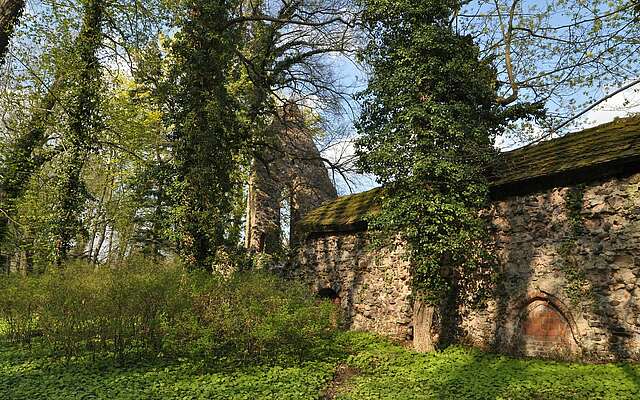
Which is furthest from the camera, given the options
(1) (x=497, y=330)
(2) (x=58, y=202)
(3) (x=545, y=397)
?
(2) (x=58, y=202)

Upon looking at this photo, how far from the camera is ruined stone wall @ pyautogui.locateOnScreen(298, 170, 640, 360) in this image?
727cm

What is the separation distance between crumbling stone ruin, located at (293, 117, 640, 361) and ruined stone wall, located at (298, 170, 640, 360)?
0.05 feet

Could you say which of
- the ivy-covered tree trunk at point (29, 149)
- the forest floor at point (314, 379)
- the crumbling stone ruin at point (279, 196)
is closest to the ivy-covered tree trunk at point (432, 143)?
the forest floor at point (314, 379)

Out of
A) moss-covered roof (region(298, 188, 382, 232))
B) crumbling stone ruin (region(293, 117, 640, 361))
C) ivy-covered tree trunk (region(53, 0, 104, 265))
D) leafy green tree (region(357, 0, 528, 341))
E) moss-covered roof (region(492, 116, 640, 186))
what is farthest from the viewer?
moss-covered roof (region(298, 188, 382, 232))

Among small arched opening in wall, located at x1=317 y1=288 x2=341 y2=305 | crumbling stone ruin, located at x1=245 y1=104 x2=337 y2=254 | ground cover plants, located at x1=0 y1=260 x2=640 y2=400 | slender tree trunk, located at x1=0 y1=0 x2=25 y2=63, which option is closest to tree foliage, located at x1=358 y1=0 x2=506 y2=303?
ground cover plants, located at x1=0 y1=260 x2=640 y2=400

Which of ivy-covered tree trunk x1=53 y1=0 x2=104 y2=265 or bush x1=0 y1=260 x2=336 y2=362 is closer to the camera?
bush x1=0 y1=260 x2=336 y2=362

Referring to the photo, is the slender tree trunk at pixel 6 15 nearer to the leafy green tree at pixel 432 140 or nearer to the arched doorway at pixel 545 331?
the leafy green tree at pixel 432 140

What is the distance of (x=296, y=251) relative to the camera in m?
14.3

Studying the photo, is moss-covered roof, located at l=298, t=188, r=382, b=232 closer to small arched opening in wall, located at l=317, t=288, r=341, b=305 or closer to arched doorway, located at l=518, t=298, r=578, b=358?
small arched opening in wall, located at l=317, t=288, r=341, b=305

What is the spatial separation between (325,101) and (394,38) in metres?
5.70

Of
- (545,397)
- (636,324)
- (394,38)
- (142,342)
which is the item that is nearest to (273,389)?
(142,342)

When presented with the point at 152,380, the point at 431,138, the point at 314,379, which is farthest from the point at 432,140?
the point at 152,380

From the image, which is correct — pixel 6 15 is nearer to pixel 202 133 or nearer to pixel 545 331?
pixel 202 133

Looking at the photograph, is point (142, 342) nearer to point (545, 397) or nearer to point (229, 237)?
point (229, 237)
